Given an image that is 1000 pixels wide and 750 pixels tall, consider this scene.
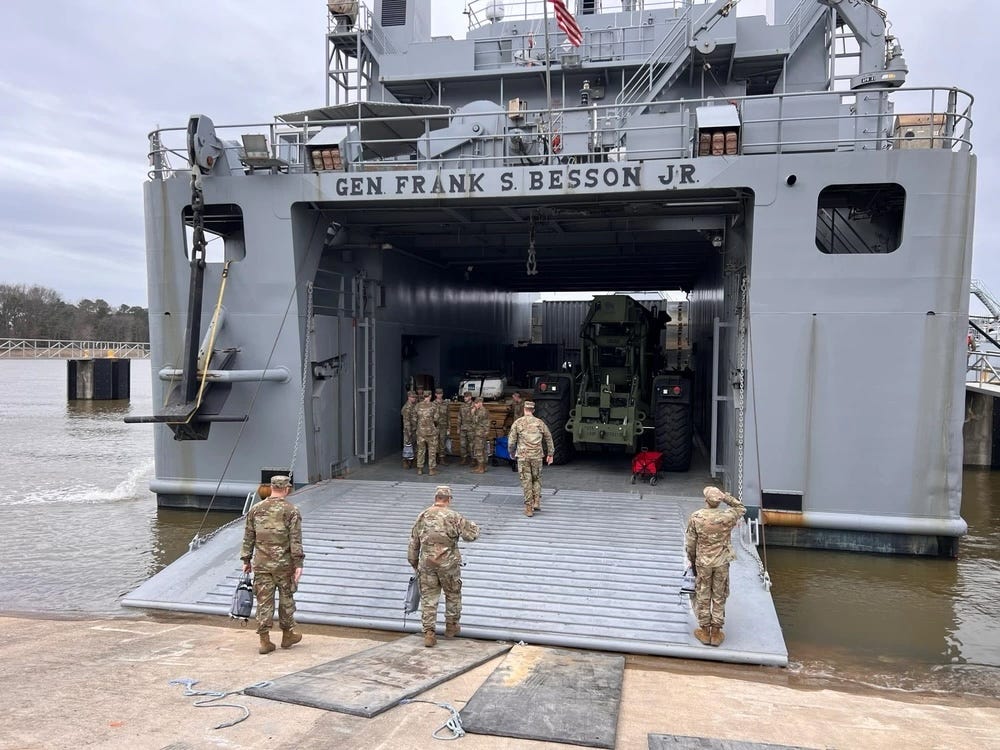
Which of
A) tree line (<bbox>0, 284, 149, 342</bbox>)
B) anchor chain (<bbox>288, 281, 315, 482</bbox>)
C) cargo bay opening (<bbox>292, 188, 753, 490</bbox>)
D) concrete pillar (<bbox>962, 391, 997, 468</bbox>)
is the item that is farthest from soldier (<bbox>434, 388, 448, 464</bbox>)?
tree line (<bbox>0, 284, 149, 342</bbox>)

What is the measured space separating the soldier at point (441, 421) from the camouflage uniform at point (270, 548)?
230 inches

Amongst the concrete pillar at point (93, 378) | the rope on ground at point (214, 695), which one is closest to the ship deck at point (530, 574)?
the rope on ground at point (214, 695)

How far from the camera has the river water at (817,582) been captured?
650 centimetres

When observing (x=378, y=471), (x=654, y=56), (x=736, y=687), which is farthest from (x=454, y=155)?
(x=736, y=687)

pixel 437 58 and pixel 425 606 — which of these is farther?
pixel 437 58

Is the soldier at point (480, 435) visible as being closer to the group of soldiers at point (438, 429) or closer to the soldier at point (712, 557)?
the group of soldiers at point (438, 429)

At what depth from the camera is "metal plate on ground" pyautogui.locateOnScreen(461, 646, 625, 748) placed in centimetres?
442

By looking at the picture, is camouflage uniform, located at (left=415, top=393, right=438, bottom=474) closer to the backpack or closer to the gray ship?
the gray ship

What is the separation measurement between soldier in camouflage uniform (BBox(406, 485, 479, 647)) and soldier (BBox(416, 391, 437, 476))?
529 cm

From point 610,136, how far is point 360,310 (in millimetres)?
5077

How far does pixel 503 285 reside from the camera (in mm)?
24031

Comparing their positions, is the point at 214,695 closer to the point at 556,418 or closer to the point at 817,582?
the point at 817,582

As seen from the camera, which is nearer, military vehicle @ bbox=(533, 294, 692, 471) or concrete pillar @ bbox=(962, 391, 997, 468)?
military vehicle @ bbox=(533, 294, 692, 471)

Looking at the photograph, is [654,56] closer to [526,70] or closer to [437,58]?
[526,70]
